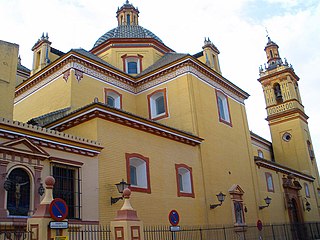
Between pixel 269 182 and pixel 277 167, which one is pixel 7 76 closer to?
pixel 269 182

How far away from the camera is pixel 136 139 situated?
16.7 meters

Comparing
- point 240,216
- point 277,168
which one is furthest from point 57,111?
point 277,168

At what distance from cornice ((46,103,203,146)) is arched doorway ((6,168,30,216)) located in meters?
3.83

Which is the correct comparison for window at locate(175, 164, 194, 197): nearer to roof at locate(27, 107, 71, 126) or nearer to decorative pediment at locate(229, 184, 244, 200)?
decorative pediment at locate(229, 184, 244, 200)

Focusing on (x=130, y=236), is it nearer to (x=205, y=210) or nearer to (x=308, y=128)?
(x=205, y=210)

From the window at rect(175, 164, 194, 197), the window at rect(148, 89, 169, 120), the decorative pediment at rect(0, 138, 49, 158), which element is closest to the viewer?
the decorative pediment at rect(0, 138, 49, 158)

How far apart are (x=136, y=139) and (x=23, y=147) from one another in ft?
18.1

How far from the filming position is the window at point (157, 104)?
2273 cm

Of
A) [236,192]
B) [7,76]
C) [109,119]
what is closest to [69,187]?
[109,119]

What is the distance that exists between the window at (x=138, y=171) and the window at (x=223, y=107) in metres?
8.96

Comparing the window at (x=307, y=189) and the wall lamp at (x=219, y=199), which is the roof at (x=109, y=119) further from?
the window at (x=307, y=189)

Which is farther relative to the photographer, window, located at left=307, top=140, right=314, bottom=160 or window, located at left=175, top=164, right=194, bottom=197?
window, located at left=307, top=140, right=314, bottom=160

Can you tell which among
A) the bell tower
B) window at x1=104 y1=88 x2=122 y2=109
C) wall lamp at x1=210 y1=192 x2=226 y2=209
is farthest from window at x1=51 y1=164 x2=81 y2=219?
the bell tower

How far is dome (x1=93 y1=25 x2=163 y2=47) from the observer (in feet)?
92.1
